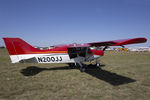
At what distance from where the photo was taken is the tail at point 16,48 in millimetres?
6933

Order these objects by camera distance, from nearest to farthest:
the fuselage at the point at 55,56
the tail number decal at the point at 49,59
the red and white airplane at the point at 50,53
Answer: the red and white airplane at the point at 50,53 → the fuselage at the point at 55,56 → the tail number decal at the point at 49,59

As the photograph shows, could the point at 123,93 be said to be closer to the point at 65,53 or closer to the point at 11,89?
the point at 11,89

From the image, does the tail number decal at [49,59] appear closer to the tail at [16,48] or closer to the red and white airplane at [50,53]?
the red and white airplane at [50,53]

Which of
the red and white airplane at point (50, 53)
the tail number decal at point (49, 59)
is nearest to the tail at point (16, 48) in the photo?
the red and white airplane at point (50, 53)

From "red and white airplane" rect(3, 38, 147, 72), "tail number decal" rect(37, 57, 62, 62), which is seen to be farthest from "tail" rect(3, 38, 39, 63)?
"tail number decal" rect(37, 57, 62, 62)

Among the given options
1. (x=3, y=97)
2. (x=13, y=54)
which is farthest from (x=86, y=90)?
(x=13, y=54)

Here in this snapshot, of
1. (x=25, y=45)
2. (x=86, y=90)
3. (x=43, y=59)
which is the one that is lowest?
(x=86, y=90)

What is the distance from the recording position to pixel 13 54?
7.09m

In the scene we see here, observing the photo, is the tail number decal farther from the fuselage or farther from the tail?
the tail

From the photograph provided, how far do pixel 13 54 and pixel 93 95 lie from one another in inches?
224

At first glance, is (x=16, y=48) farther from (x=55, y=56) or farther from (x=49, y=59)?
(x=55, y=56)

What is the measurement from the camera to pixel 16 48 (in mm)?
7246

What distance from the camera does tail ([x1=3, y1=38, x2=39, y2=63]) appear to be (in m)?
6.93

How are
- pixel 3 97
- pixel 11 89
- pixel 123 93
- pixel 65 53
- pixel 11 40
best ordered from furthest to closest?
pixel 65 53 → pixel 11 40 → pixel 11 89 → pixel 123 93 → pixel 3 97
